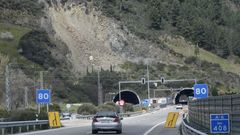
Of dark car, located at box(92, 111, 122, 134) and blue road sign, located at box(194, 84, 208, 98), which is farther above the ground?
blue road sign, located at box(194, 84, 208, 98)

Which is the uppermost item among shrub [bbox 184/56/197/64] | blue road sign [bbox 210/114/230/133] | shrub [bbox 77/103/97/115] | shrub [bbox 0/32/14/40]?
shrub [bbox 0/32/14/40]

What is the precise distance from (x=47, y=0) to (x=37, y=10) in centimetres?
712

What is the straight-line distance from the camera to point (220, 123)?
20484 mm

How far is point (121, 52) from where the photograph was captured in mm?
152500

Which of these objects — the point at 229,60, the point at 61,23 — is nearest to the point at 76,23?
the point at 61,23

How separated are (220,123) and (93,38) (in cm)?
13012

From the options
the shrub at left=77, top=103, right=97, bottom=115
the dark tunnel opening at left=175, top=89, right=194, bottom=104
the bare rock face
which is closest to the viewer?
the shrub at left=77, top=103, right=97, bottom=115

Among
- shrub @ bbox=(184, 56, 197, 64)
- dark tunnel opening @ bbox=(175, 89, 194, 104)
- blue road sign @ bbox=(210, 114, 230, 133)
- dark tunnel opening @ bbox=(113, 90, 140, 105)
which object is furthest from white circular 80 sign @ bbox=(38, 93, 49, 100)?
shrub @ bbox=(184, 56, 197, 64)

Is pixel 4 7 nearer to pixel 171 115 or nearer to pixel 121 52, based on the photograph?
pixel 121 52

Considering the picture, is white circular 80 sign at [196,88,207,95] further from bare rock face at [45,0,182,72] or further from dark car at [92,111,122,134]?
bare rock face at [45,0,182,72]

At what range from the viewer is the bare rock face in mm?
140450

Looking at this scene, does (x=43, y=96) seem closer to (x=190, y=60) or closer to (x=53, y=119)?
(x=53, y=119)

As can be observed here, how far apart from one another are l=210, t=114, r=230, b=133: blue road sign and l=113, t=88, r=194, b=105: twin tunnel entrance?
324ft

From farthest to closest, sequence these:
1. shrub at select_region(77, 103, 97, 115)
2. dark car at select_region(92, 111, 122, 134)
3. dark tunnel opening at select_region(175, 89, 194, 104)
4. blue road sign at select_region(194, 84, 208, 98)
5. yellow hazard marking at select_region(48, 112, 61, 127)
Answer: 1. dark tunnel opening at select_region(175, 89, 194, 104)
2. shrub at select_region(77, 103, 97, 115)
3. yellow hazard marking at select_region(48, 112, 61, 127)
4. blue road sign at select_region(194, 84, 208, 98)
5. dark car at select_region(92, 111, 122, 134)
